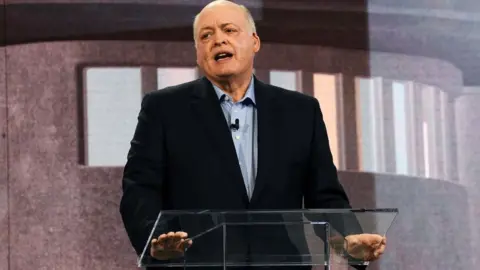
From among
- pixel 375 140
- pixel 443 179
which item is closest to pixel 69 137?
pixel 375 140

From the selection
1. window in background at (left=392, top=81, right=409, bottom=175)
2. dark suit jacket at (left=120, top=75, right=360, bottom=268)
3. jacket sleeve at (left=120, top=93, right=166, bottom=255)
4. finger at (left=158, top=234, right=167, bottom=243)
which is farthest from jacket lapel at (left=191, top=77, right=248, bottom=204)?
window in background at (left=392, top=81, right=409, bottom=175)

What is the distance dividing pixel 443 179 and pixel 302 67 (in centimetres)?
71

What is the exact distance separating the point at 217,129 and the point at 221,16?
0.33 metres

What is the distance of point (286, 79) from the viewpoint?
153 inches

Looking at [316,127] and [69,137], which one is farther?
[69,137]

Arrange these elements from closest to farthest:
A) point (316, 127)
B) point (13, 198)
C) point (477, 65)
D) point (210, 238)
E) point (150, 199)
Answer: point (210, 238), point (150, 199), point (316, 127), point (13, 198), point (477, 65)

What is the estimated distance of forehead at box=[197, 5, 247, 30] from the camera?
278 cm

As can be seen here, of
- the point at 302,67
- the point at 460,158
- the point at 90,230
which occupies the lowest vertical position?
the point at 90,230

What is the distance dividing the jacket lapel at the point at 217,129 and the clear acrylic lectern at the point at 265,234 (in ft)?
1.36

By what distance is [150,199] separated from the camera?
2.58 metres

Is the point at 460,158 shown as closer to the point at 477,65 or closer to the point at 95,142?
the point at 477,65

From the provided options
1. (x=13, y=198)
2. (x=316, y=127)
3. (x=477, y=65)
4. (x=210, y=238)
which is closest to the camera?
(x=210, y=238)

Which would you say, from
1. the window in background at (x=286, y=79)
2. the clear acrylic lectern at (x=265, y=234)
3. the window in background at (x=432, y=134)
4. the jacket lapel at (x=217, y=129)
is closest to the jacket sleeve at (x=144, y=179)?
the jacket lapel at (x=217, y=129)

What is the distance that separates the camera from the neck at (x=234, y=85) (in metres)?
2.78
